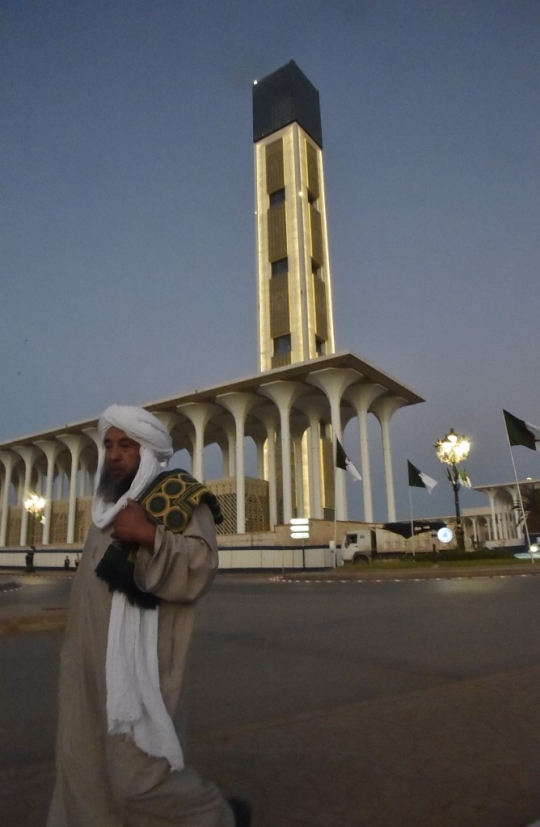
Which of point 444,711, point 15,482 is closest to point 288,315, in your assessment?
point 15,482

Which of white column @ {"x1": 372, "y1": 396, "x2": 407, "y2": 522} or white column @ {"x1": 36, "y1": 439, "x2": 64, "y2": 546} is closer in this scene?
white column @ {"x1": 372, "y1": 396, "x2": 407, "y2": 522}

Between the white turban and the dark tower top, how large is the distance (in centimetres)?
5805

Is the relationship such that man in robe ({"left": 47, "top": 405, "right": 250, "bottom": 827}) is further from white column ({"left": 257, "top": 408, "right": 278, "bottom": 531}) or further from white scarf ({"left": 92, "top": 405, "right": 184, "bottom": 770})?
white column ({"left": 257, "top": 408, "right": 278, "bottom": 531})

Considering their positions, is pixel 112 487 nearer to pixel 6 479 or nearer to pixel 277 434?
pixel 277 434

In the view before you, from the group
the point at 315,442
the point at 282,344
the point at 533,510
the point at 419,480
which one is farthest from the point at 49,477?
the point at 533,510

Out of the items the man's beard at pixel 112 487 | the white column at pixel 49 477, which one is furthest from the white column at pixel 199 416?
the man's beard at pixel 112 487

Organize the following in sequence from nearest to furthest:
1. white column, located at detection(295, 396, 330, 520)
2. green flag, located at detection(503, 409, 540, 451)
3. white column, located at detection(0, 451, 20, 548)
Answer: green flag, located at detection(503, 409, 540, 451) → white column, located at detection(295, 396, 330, 520) → white column, located at detection(0, 451, 20, 548)

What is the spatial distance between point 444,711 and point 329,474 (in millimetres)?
42018

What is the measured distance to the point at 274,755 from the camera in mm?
3211

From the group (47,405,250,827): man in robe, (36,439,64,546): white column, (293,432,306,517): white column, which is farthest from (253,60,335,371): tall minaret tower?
(47,405,250,827): man in robe

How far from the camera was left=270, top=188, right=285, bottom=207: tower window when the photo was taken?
5300cm

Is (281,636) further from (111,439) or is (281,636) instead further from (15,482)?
(15,482)

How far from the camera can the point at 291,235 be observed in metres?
50.4

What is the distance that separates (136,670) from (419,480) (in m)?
26.8
